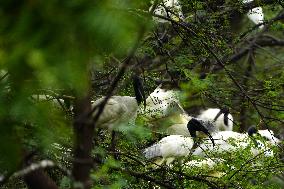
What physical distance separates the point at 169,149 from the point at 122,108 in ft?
1.71

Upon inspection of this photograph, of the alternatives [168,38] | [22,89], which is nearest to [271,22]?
[168,38]

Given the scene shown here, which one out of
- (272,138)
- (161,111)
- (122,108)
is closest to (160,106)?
(161,111)

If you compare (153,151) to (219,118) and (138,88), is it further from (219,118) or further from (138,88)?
(219,118)

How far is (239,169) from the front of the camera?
9.68 feet

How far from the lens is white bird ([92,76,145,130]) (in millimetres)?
3198

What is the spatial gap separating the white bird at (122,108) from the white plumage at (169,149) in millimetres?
328

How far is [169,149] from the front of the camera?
147 inches

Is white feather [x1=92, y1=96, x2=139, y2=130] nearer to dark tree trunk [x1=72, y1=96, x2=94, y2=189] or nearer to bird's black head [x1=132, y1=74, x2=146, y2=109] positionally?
bird's black head [x1=132, y1=74, x2=146, y2=109]

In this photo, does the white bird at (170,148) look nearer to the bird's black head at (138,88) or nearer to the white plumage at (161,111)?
the white plumage at (161,111)

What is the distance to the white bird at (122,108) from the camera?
3198 mm

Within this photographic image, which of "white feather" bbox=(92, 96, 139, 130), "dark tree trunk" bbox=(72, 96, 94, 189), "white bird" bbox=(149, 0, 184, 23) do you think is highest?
"white bird" bbox=(149, 0, 184, 23)

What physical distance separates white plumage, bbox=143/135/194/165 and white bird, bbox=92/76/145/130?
1.08 ft

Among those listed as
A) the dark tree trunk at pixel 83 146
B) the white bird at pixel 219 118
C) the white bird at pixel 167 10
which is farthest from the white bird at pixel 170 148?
the dark tree trunk at pixel 83 146

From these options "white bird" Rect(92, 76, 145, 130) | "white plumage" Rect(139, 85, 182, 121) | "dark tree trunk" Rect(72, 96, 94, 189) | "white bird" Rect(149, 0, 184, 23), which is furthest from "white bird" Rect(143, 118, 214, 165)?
"dark tree trunk" Rect(72, 96, 94, 189)
